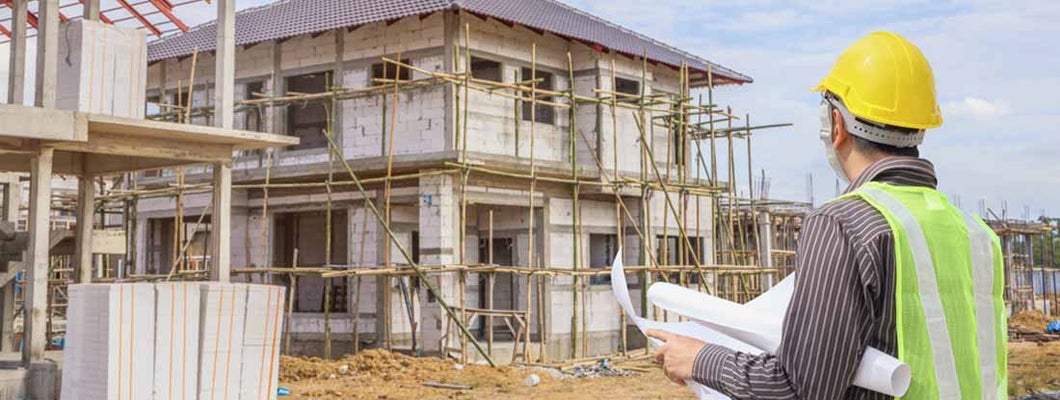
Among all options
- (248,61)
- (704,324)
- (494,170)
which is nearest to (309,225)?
(248,61)

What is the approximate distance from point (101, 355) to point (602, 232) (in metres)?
14.6

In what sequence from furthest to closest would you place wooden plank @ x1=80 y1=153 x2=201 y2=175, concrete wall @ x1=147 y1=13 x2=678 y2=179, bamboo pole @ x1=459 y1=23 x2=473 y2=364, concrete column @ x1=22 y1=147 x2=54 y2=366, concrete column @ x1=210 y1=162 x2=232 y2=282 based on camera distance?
concrete wall @ x1=147 y1=13 x2=678 y2=179 < bamboo pole @ x1=459 y1=23 x2=473 y2=364 < wooden plank @ x1=80 y1=153 x2=201 y2=175 < concrete column @ x1=210 y1=162 x2=232 y2=282 < concrete column @ x1=22 y1=147 x2=54 y2=366

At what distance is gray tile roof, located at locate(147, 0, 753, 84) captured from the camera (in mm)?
19062

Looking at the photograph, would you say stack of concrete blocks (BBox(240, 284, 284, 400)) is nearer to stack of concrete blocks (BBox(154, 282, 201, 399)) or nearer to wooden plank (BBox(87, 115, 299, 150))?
stack of concrete blocks (BBox(154, 282, 201, 399))

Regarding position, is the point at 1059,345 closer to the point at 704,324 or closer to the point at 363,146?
the point at 363,146

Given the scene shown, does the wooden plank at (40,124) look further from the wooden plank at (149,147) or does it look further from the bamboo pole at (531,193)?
the bamboo pole at (531,193)

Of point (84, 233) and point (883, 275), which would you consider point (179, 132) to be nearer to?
point (84, 233)

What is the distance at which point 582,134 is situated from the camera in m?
21.1

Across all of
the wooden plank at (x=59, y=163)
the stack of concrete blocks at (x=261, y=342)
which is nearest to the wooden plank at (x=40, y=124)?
the stack of concrete blocks at (x=261, y=342)

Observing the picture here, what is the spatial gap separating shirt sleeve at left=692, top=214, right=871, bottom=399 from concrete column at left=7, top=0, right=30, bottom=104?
9308 mm

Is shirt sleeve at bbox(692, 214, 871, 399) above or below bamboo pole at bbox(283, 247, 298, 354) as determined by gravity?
above

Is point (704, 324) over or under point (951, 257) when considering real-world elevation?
under

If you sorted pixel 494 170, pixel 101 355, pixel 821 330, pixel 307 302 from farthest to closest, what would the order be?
pixel 307 302
pixel 494 170
pixel 101 355
pixel 821 330

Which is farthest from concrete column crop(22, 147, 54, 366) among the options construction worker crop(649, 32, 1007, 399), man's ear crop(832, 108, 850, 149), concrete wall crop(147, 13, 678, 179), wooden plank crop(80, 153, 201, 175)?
concrete wall crop(147, 13, 678, 179)
